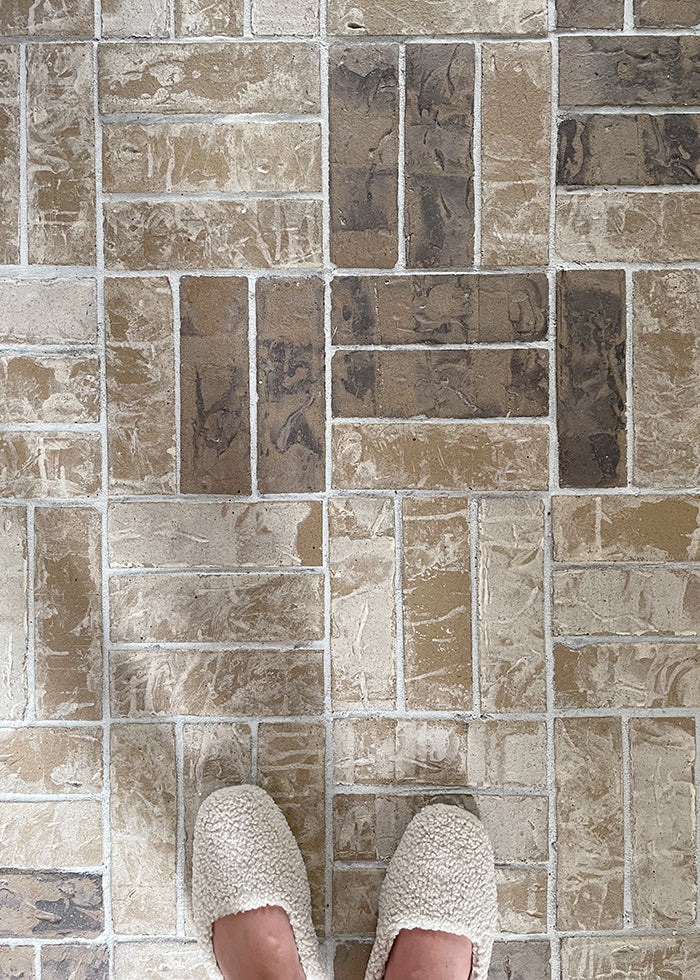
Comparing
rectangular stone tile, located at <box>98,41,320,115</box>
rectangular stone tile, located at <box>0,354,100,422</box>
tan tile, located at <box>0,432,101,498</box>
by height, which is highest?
rectangular stone tile, located at <box>98,41,320,115</box>

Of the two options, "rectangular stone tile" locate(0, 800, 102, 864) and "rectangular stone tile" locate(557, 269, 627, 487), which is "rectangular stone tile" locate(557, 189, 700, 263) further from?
"rectangular stone tile" locate(0, 800, 102, 864)

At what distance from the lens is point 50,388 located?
4.35 feet

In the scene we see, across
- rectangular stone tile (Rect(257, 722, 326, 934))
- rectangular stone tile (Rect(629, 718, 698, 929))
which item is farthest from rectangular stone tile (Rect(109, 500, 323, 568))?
rectangular stone tile (Rect(629, 718, 698, 929))

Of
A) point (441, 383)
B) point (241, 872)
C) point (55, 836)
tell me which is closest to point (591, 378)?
point (441, 383)

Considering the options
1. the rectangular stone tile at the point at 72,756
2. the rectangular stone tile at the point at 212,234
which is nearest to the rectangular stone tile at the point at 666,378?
the rectangular stone tile at the point at 212,234

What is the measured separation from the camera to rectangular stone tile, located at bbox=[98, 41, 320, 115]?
1298 mm

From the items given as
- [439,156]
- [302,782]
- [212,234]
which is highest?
[439,156]

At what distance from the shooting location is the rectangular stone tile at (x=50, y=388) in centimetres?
132

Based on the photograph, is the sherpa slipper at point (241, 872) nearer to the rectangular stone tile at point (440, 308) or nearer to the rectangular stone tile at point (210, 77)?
the rectangular stone tile at point (440, 308)

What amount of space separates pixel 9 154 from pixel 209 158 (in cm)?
31

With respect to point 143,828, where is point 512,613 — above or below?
above

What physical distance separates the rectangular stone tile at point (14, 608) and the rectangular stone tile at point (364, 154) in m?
0.65

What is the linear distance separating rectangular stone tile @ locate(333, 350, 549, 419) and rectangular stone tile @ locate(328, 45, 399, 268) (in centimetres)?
16

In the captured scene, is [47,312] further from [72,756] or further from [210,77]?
[72,756]
